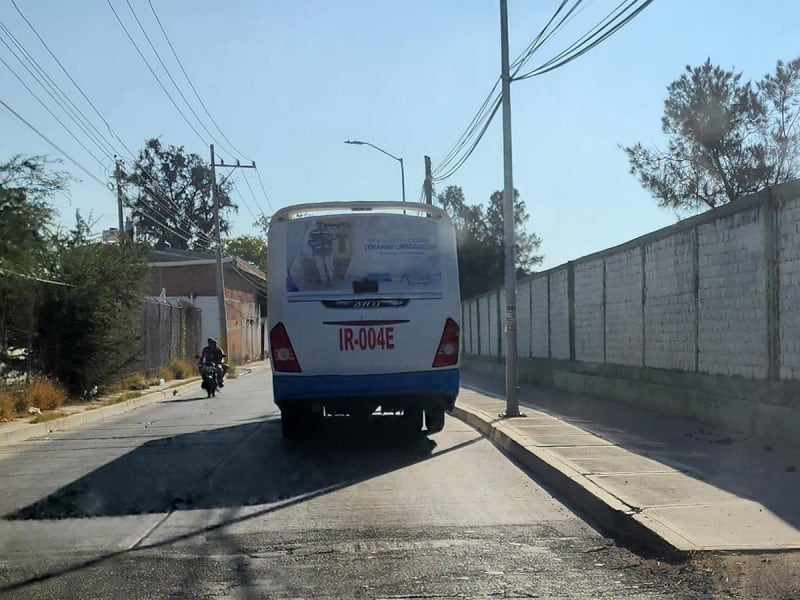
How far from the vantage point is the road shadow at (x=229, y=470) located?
8.73 metres

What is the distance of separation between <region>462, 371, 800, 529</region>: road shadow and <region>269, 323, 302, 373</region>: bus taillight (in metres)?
4.15

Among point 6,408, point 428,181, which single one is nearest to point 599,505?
point 6,408

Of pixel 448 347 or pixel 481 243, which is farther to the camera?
pixel 481 243

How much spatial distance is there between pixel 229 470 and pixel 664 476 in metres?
4.78

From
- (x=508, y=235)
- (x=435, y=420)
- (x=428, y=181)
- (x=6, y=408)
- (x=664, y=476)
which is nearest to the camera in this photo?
(x=664, y=476)

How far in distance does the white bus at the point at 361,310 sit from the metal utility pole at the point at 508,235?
3.17 metres

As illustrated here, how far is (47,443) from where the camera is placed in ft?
45.4

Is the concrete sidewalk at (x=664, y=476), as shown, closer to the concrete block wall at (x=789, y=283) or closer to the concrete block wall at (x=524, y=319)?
the concrete block wall at (x=789, y=283)

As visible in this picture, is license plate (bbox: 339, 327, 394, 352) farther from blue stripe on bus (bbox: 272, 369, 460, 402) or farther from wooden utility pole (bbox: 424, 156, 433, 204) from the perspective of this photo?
wooden utility pole (bbox: 424, 156, 433, 204)

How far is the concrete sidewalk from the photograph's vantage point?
663cm

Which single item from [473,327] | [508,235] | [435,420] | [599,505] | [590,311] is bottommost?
[599,505]

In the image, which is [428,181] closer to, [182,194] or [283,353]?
[283,353]

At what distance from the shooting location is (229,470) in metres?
10.5

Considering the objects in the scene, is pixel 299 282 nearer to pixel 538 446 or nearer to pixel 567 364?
pixel 538 446
